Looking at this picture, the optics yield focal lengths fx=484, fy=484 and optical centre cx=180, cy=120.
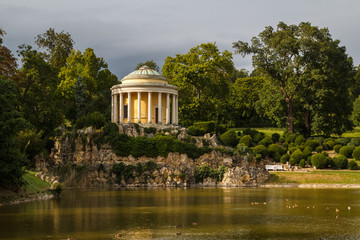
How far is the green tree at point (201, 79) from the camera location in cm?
7350

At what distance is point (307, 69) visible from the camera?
69688 millimetres

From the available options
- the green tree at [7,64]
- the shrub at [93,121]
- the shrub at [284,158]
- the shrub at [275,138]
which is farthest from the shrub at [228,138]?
the green tree at [7,64]

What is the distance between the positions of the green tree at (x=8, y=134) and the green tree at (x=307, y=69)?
45.9 meters

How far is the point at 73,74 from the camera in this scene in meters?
79.3

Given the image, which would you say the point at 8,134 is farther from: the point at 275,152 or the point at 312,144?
the point at 312,144

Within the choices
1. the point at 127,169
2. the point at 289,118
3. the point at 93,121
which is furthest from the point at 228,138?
the point at 93,121

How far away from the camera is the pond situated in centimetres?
1923

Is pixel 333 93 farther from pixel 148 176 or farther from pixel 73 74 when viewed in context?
pixel 73 74

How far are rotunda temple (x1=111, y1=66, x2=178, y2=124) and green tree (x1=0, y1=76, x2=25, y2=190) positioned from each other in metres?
33.4

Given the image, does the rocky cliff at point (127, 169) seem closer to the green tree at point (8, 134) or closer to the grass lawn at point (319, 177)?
the grass lawn at point (319, 177)

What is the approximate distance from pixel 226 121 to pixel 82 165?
125 ft

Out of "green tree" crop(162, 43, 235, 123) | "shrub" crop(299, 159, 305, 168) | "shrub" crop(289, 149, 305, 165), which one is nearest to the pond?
"shrub" crop(299, 159, 305, 168)

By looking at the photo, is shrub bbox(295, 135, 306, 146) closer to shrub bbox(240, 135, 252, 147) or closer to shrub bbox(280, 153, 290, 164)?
shrub bbox(280, 153, 290, 164)

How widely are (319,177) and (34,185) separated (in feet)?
93.1
